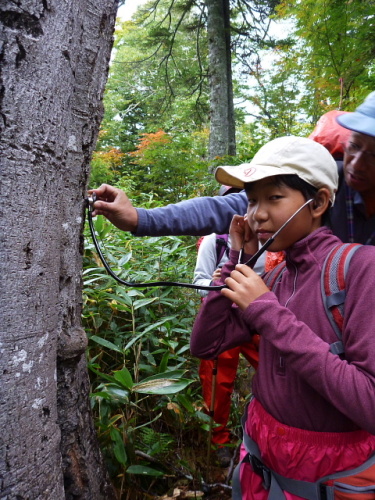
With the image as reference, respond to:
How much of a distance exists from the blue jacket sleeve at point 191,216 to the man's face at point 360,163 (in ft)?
2.05

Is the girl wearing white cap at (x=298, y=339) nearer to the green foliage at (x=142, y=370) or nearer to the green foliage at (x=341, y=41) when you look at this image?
the green foliage at (x=142, y=370)

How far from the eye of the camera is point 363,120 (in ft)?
4.60

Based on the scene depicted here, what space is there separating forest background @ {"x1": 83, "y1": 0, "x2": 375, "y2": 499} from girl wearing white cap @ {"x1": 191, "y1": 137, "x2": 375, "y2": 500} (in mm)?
683

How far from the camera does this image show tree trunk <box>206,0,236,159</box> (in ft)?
26.0

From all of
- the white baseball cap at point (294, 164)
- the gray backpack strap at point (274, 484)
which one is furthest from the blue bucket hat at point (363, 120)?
the gray backpack strap at point (274, 484)

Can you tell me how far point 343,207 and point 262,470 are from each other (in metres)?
1.02

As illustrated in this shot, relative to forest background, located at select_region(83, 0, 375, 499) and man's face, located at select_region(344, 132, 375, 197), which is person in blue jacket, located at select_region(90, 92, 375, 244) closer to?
man's face, located at select_region(344, 132, 375, 197)

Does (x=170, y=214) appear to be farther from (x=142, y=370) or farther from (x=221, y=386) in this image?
(x=221, y=386)

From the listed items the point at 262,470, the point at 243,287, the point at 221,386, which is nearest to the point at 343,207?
the point at 243,287

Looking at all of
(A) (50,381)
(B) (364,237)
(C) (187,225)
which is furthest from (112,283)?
(B) (364,237)

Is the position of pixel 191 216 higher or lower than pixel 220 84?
lower

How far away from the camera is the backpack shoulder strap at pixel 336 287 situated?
1.15 metres

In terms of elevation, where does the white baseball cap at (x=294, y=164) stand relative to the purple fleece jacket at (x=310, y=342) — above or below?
above

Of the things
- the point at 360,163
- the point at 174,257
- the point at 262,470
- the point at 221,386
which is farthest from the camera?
the point at 174,257
